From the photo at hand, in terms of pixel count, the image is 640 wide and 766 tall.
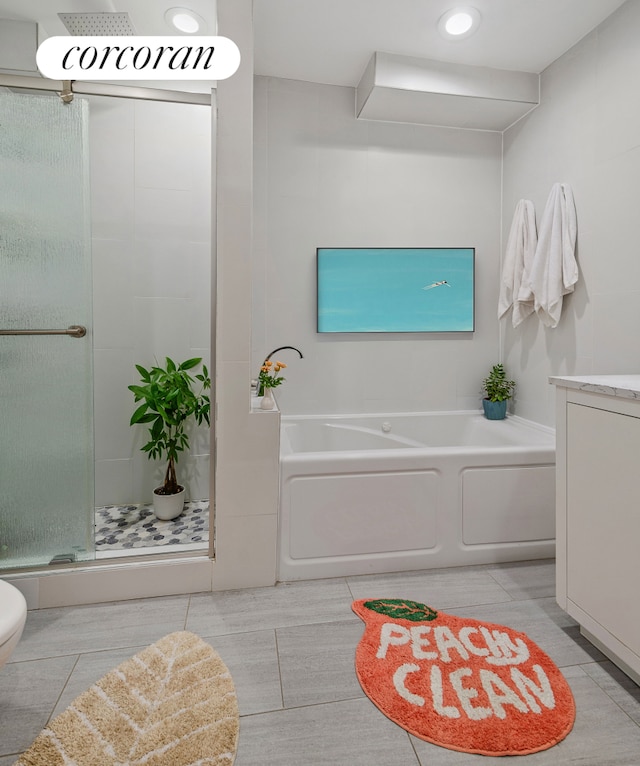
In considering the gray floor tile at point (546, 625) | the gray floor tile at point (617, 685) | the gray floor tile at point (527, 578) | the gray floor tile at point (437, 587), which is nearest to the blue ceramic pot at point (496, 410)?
the gray floor tile at point (527, 578)

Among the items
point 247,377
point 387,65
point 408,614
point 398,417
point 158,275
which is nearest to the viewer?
point 408,614

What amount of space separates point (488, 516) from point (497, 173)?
2.19 meters

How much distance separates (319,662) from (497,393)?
198 cm

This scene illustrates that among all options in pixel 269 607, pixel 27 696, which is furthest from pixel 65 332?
pixel 269 607

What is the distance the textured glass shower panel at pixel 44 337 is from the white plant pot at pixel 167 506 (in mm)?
583

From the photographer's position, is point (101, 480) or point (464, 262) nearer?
point (101, 480)

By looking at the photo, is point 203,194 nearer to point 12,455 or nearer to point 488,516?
point 12,455

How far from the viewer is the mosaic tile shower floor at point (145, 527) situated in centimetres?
209

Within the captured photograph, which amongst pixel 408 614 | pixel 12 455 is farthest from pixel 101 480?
pixel 408 614

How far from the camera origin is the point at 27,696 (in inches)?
51.8

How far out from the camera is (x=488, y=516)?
7.00 ft

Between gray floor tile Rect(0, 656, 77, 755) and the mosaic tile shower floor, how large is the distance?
1.71 ft

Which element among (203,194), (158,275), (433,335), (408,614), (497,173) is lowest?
(408,614)

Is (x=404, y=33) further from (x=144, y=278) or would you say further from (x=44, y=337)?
(x=44, y=337)
